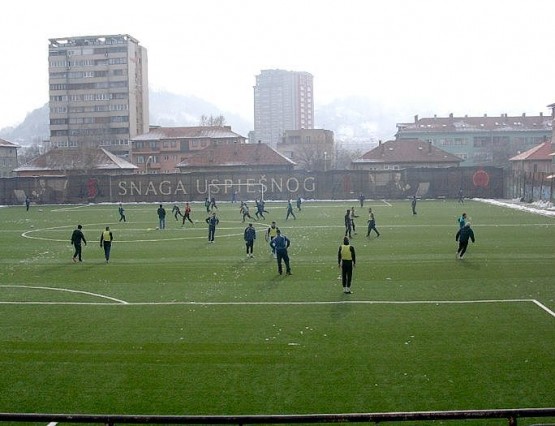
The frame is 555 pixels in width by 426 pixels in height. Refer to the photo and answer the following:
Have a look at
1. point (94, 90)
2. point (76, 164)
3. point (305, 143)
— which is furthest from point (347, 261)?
point (305, 143)

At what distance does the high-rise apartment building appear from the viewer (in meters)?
150

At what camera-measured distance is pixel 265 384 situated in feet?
44.6

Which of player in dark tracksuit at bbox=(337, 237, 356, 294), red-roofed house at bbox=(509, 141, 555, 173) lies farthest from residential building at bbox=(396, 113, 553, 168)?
player in dark tracksuit at bbox=(337, 237, 356, 294)

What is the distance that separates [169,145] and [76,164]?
4040 centimetres

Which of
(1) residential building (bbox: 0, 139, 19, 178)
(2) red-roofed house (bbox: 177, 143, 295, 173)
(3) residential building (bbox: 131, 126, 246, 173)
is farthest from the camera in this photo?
(3) residential building (bbox: 131, 126, 246, 173)

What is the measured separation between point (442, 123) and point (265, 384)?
132186 mm

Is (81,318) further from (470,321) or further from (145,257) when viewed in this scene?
(145,257)

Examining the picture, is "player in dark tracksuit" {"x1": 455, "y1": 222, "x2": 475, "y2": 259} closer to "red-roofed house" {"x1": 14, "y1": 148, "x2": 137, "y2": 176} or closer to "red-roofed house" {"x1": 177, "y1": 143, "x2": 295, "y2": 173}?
→ "red-roofed house" {"x1": 177, "y1": 143, "x2": 295, "y2": 173}

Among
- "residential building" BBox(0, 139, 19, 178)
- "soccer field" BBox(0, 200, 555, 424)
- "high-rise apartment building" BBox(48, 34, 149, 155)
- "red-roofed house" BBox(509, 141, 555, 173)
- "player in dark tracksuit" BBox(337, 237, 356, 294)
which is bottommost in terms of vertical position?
"soccer field" BBox(0, 200, 555, 424)

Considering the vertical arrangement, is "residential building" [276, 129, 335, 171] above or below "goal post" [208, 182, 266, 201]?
above

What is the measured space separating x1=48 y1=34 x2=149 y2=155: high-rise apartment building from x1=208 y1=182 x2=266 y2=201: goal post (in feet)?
220

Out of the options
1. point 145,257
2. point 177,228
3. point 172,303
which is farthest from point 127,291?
point 177,228

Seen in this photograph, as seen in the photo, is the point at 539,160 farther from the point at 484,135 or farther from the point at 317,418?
the point at 317,418

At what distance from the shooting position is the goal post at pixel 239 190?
86250mm
